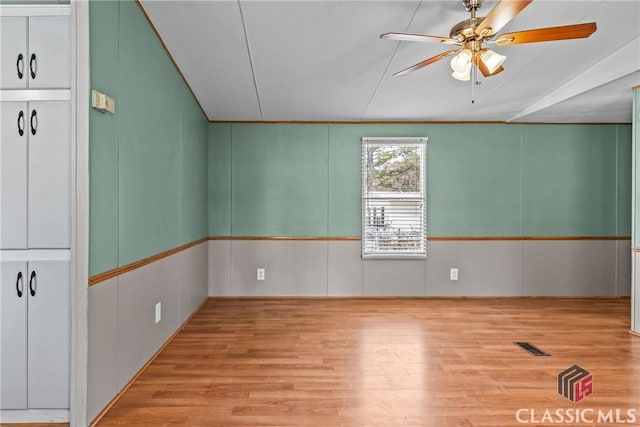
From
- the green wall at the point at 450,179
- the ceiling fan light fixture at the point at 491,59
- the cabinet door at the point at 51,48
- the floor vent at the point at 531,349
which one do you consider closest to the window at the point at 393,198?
the green wall at the point at 450,179

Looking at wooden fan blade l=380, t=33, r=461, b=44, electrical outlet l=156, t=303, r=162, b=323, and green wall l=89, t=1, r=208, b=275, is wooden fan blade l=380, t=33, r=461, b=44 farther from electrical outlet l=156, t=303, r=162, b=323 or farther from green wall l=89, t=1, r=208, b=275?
electrical outlet l=156, t=303, r=162, b=323

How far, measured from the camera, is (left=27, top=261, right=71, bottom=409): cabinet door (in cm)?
201

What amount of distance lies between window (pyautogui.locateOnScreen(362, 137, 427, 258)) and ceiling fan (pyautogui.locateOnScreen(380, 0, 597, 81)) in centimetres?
248

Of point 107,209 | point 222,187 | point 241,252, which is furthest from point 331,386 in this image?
point 222,187

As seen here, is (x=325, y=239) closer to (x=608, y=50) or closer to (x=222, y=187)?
(x=222, y=187)

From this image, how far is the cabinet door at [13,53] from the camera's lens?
6.58ft

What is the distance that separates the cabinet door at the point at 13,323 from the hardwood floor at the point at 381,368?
21.0 inches

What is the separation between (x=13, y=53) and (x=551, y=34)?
300cm

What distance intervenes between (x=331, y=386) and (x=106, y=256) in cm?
164

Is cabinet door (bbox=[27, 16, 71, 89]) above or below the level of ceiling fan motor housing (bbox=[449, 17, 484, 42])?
below

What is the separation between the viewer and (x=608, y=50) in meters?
3.31

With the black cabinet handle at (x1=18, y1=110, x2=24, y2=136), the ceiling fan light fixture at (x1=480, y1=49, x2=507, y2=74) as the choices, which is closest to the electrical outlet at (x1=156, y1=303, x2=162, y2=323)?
the black cabinet handle at (x1=18, y1=110, x2=24, y2=136)

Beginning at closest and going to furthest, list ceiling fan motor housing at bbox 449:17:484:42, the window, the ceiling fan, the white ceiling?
1. the ceiling fan
2. ceiling fan motor housing at bbox 449:17:484:42
3. the white ceiling
4. the window

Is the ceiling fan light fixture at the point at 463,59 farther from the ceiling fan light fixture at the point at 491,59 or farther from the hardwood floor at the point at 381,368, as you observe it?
the hardwood floor at the point at 381,368
